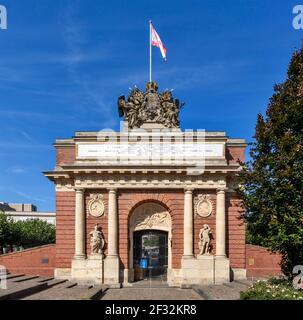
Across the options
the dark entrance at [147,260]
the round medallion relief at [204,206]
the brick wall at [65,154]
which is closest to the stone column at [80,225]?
the brick wall at [65,154]

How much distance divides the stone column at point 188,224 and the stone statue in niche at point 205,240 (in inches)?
25.3

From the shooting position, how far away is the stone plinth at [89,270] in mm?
26250

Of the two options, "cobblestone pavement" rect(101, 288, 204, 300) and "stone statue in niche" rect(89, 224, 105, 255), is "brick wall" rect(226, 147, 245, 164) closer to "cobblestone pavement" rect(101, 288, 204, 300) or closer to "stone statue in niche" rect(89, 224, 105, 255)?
"cobblestone pavement" rect(101, 288, 204, 300)

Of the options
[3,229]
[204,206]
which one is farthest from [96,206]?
[3,229]

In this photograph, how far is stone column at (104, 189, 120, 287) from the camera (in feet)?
86.4

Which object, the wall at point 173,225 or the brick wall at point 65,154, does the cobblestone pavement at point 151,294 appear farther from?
the brick wall at point 65,154

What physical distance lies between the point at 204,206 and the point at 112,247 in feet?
21.5

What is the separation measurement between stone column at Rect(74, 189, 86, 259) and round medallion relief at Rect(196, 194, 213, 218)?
7.59 meters

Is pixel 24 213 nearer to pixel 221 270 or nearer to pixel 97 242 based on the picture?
pixel 97 242

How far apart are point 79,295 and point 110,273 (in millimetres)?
6720

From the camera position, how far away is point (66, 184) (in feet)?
91.5

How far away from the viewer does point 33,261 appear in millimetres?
28469
